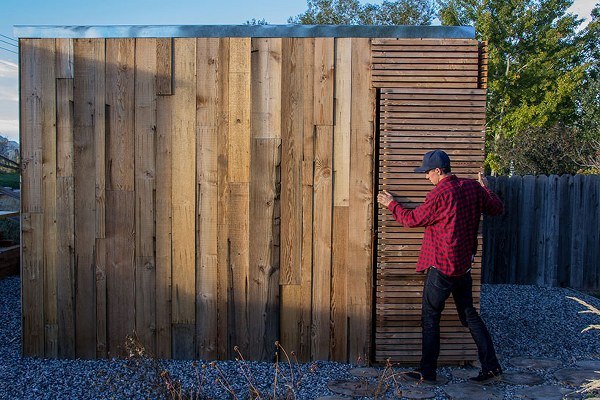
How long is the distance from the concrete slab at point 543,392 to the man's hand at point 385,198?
167 centimetres

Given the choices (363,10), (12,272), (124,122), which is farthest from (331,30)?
(363,10)

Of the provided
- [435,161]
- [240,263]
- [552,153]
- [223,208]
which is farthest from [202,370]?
[552,153]

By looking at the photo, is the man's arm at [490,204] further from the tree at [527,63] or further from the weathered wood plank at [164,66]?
the tree at [527,63]

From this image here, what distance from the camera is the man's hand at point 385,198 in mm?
4941

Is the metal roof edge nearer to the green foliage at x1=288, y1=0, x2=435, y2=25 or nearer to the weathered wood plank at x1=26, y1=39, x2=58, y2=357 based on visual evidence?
the weathered wood plank at x1=26, y1=39, x2=58, y2=357

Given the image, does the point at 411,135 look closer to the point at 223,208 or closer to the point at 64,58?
the point at 223,208

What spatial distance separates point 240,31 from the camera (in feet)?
16.8

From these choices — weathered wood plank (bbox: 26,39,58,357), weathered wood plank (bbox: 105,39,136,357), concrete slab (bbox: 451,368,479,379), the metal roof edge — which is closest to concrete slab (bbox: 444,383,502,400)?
concrete slab (bbox: 451,368,479,379)

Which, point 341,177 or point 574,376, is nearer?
point 574,376

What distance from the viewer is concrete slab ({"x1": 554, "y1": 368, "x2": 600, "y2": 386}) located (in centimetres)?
487

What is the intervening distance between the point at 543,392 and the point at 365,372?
132 cm

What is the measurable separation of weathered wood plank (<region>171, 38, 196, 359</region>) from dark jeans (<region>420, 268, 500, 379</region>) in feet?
6.26

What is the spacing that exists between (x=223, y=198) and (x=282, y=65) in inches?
46.4

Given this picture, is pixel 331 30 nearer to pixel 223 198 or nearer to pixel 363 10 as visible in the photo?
pixel 223 198
